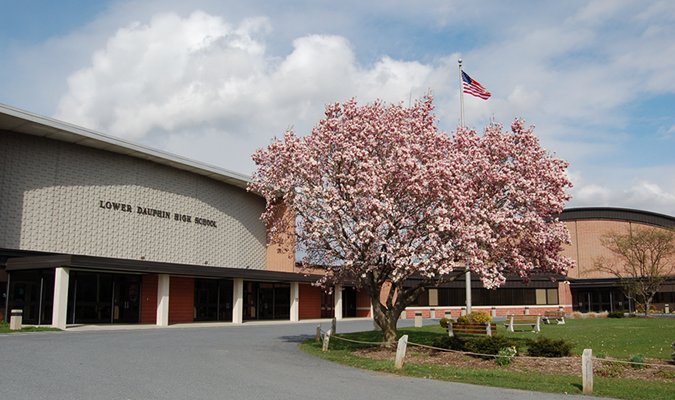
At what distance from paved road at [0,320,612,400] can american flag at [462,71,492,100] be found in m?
15.1

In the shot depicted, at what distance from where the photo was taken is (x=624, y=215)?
62719 mm

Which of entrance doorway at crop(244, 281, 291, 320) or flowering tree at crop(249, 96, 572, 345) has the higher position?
flowering tree at crop(249, 96, 572, 345)

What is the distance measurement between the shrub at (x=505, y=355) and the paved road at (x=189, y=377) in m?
3.46

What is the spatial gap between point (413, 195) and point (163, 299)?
20.3 meters

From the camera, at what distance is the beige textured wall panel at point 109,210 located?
2856cm

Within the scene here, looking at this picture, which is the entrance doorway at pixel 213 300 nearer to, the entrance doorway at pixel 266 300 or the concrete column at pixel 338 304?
the entrance doorway at pixel 266 300

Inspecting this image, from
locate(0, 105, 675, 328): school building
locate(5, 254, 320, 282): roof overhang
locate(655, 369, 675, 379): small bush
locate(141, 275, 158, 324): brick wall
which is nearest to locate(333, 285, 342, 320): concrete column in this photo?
locate(0, 105, 675, 328): school building

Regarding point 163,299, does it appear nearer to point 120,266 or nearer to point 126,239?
point 120,266

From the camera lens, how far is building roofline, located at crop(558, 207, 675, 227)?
2459 inches

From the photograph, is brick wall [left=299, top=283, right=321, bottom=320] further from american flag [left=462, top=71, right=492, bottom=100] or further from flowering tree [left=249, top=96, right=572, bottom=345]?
flowering tree [left=249, top=96, right=572, bottom=345]

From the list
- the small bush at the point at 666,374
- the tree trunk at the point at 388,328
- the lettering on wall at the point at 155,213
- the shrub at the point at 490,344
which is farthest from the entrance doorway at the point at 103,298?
the small bush at the point at 666,374

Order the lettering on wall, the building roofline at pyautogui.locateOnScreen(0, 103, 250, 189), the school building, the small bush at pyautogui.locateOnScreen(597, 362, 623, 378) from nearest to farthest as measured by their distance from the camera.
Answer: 1. the small bush at pyautogui.locateOnScreen(597, 362, 623, 378)
2. the building roofline at pyautogui.locateOnScreen(0, 103, 250, 189)
3. the school building
4. the lettering on wall

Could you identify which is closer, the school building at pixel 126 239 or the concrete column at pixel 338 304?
the school building at pixel 126 239

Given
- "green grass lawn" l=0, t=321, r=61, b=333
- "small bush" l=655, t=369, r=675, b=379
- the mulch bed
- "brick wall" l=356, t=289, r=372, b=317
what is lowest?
"brick wall" l=356, t=289, r=372, b=317
